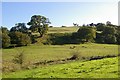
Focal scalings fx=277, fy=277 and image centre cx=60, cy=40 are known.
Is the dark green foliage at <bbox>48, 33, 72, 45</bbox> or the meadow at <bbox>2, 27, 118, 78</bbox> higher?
the dark green foliage at <bbox>48, 33, 72, 45</bbox>

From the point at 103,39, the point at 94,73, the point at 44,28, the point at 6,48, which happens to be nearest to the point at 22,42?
the point at 6,48

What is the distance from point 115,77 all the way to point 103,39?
8328 centimetres

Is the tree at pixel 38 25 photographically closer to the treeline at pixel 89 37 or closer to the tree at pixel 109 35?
the treeline at pixel 89 37

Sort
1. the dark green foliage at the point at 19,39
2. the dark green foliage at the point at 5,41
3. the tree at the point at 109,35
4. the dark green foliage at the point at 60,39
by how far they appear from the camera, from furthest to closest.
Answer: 1. the tree at the point at 109,35
2. the dark green foliage at the point at 60,39
3. the dark green foliage at the point at 19,39
4. the dark green foliage at the point at 5,41

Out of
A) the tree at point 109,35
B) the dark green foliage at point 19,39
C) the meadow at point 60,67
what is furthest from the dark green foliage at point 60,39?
the tree at point 109,35

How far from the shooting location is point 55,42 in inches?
4321

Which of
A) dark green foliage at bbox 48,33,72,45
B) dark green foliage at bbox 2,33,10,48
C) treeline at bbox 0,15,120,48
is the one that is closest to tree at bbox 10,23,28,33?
treeline at bbox 0,15,120,48

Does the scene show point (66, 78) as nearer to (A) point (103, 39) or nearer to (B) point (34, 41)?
(B) point (34, 41)

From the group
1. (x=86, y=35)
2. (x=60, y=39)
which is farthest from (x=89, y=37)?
(x=60, y=39)

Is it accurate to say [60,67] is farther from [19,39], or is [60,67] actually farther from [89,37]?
[89,37]

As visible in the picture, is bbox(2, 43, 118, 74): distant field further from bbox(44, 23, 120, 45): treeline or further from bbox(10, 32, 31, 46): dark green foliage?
bbox(44, 23, 120, 45): treeline

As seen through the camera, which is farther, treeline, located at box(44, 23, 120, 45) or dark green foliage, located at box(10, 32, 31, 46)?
treeline, located at box(44, 23, 120, 45)

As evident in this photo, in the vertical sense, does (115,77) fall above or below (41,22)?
below

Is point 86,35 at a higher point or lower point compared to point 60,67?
higher
